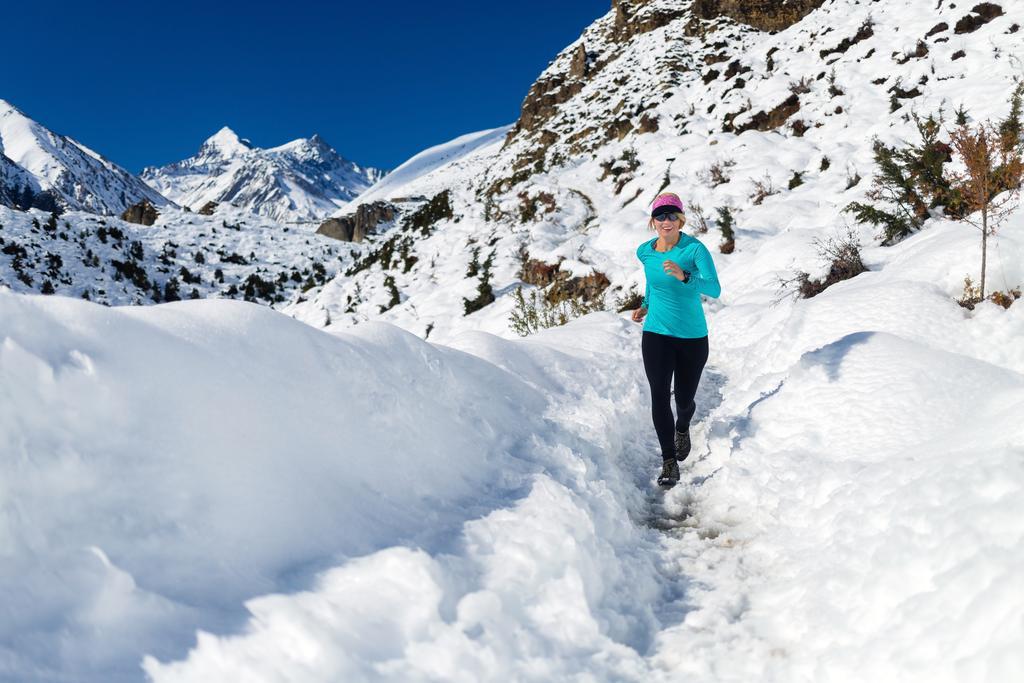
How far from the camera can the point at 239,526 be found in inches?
78.5

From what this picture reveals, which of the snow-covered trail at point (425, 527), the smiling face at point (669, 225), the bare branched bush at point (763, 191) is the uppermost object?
the bare branched bush at point (763, 191)

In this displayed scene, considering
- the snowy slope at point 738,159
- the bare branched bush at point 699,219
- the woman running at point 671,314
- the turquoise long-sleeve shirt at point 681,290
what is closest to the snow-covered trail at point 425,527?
the woman running at point 671,314

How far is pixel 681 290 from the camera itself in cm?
356

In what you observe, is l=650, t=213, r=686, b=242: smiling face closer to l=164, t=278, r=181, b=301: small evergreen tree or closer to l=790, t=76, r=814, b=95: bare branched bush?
l=790, t=76, r=814, b=95: bare branched bush

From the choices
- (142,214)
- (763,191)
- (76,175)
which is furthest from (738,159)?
(76,175)

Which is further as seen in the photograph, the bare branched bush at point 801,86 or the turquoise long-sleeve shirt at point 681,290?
the bare branched bush at point 801,86

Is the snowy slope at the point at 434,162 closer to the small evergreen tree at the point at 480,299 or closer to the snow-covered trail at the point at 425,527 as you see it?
the small evergreen tree at the point at 480,299

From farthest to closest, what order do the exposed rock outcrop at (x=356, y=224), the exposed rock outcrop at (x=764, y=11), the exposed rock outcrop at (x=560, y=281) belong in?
the exposed rock outcrop at (x=356, y=224), the exposed rock outcrop at (x=764, y=11), the exposed rock outcrop at (x=560, y=281)

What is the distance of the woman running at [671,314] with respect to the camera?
352 centimetres

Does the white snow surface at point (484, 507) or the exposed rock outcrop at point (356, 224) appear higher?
the exposed rock outcrop at point (356, 224)

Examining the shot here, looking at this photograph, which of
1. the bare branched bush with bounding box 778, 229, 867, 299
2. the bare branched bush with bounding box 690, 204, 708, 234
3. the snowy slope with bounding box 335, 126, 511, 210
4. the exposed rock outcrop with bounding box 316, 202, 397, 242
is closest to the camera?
the bare branched bush with bounding box 778, 229, 867, 299

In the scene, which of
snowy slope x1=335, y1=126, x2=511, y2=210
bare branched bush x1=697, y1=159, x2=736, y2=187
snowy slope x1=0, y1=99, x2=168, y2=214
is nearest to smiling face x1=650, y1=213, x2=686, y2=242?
bare branched bush x1=697, y1=159, x2=736, y2=187

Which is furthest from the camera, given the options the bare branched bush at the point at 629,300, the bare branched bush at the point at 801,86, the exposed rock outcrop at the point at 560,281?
the bare branched bush at the point at 801,86

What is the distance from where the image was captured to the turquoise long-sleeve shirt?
348 centimetres
